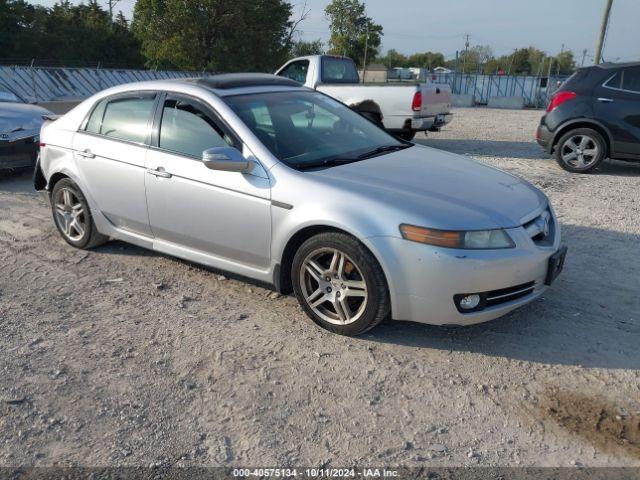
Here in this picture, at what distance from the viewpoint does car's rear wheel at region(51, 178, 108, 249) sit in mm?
5199

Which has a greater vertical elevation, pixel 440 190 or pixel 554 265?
pixel 440 190

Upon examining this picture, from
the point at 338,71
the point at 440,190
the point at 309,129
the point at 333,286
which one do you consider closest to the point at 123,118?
the point at 309,129

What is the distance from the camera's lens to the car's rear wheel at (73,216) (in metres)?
5.20

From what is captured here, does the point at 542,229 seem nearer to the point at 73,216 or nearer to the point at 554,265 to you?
the point at 554,265

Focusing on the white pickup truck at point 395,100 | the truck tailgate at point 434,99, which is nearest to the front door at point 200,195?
the white pickup truck at point 395,100

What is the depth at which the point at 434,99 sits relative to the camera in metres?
11.1

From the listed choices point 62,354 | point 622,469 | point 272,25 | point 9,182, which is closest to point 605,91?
point 622,469

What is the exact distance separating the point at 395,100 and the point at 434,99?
2.90ft

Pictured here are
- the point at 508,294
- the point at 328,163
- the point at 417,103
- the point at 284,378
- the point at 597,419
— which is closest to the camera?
the point at 597,419

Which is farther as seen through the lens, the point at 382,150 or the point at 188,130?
the point at 382,150

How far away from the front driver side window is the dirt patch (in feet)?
8.87

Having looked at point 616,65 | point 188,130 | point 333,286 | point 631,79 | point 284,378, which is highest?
point 616,65

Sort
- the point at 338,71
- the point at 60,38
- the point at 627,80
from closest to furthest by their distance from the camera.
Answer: the point at 627,80
the point at 338,71
the point at 60,38

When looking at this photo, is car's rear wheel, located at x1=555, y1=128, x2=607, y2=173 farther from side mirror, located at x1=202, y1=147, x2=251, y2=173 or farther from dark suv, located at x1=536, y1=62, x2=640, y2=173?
side mirror, located at x1=202, y1=147, x2=251, y2=173
